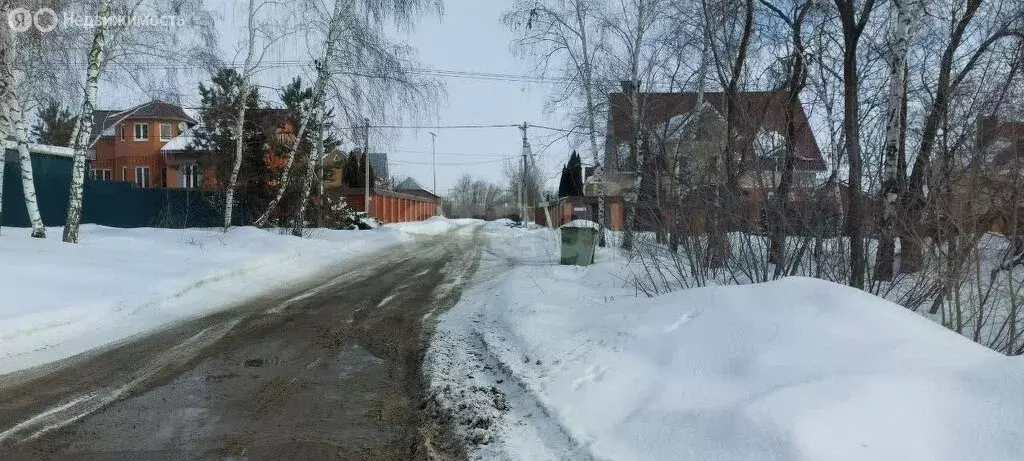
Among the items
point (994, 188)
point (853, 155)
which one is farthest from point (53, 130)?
point (994, 188)

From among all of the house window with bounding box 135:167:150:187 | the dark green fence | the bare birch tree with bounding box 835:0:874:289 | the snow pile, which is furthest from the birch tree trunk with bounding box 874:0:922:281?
the house window with bounding box 135:167:150:187

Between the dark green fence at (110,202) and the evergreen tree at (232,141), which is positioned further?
the evergreen tree at (232,141)

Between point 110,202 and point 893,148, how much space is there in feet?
82.4

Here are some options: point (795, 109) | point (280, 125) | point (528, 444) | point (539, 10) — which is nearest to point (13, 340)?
point (528, 444)

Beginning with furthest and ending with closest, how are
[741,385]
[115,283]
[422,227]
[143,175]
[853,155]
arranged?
[422,227] → [143,175] → [115,283] → [853,155] → [741,385]

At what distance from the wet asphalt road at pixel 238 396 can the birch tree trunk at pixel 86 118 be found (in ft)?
24.9

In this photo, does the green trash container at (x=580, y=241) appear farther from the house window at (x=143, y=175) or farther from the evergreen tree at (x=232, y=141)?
the house window at (x=143, y=175)

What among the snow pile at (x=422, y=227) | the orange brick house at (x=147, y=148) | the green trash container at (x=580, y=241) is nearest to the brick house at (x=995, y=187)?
the green trash container at (x=580, y=241)

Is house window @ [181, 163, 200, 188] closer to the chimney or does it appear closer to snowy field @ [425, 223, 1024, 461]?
the chimney

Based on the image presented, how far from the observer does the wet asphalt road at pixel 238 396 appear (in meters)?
4.08

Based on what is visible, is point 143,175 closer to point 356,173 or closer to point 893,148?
point 356,173

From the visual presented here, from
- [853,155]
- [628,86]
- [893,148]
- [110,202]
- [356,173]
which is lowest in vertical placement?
[110,202]

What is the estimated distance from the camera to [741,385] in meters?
4.10

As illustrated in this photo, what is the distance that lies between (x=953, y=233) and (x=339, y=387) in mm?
5399
